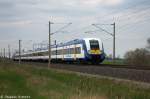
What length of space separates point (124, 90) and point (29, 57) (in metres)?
77.2

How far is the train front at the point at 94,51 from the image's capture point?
151 feet

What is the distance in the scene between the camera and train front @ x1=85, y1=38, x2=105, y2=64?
46.0m

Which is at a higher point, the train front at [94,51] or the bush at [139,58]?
the train front at [94,51]

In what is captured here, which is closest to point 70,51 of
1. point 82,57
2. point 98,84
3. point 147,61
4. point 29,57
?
point 82,57

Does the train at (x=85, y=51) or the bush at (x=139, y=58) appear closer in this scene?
the train at (x=85, y=51)

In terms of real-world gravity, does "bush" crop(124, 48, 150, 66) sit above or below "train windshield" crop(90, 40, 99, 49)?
below

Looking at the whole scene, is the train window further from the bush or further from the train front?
the bush

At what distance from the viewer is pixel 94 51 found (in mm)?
46469

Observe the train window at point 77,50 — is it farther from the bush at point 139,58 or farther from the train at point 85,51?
the bush at point 139,58

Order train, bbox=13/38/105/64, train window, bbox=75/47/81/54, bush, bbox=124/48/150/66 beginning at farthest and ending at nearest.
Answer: bush, bbox=124/48/150/66 → train window, bbox=75/47/81/54 → train, bbox=13/38/105/64

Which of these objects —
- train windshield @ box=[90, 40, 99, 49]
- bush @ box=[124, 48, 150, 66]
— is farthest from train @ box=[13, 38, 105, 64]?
bush @ box=[124, 48, 150, 66]

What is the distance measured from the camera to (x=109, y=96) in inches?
695

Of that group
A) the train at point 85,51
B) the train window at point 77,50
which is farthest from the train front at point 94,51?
the train window at point 77,50

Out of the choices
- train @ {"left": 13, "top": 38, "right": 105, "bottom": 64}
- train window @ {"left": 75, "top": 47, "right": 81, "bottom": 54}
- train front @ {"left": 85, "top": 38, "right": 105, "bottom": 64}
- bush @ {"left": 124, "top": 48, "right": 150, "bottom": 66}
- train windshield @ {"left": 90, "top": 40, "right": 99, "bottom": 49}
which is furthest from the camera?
bush @ {"left": 124, "top": 48, "right": 150, "bottom": 66}
